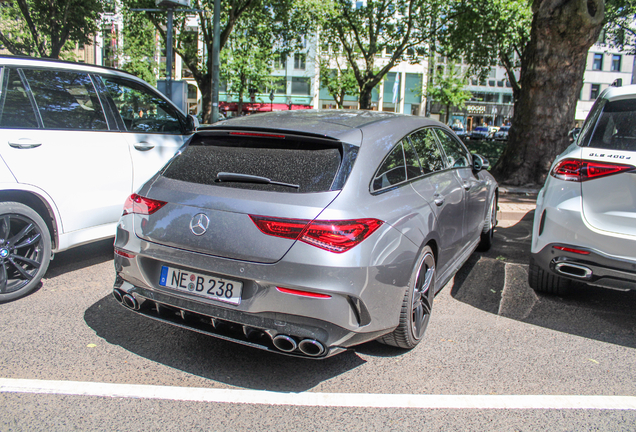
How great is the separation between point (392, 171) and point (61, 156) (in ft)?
9.59

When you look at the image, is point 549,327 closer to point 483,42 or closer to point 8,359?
point 8,359

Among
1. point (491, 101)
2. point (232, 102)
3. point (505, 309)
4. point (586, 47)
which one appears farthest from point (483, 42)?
point (491, 101)

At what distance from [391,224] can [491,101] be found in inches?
3037

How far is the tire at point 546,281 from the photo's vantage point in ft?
15.2

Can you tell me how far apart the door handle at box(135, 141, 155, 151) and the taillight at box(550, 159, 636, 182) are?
12.6 feet

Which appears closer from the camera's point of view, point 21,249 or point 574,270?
point 574,270

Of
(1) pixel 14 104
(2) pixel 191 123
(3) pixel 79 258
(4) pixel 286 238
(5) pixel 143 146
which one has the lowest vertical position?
(3) pixel 79 258

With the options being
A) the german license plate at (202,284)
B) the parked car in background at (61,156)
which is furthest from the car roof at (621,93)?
the parked car in background at (61,156)

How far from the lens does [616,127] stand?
4016mm

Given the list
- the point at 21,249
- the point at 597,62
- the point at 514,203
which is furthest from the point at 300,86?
the point at 21,249

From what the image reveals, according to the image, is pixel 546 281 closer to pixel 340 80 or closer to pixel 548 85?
Result: pixel 548 85

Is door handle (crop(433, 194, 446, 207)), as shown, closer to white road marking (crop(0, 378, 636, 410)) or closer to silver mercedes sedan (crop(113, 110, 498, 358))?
silver mercedes sedan (crop(113, 110, 498, 358))

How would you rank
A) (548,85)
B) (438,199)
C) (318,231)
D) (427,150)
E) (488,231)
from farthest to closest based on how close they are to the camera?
(548,85) → (488,231) → (427,150) → (438,199) → (318,231)

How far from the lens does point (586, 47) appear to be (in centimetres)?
1033
